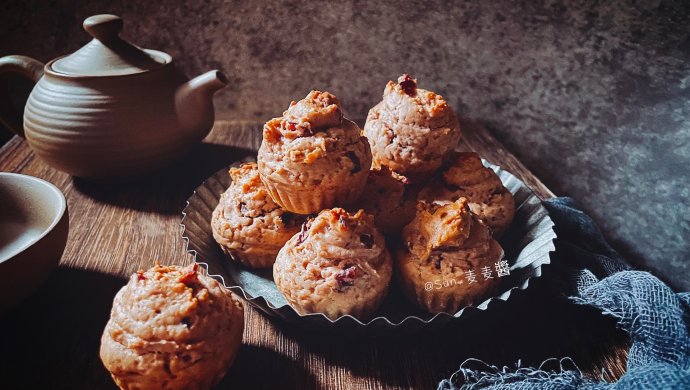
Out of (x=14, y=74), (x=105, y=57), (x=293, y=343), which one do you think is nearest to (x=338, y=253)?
(x=293, y=343)

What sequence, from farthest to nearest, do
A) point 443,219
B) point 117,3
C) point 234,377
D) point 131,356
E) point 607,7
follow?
point 117,3, point 607,7, point 443,219, point 234,377, point 131,356

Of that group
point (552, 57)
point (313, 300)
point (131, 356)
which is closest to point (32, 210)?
point (131, 356)

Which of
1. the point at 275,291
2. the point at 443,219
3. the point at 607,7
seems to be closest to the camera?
the point at 443,219

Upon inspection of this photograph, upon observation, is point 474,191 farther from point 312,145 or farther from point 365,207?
Answer: point 312,145

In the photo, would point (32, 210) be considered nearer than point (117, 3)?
Yes

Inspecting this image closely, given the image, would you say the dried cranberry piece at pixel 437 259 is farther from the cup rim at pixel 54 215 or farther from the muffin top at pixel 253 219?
the cup rim at pixel 54 215

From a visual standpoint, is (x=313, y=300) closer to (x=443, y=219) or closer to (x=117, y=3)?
(x=443, y=219)

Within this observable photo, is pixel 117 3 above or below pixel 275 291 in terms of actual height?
above

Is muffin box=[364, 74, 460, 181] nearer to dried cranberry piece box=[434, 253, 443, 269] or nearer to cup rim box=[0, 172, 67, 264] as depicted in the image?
dried cranberry piece box=[434, 253, 443, 269]
